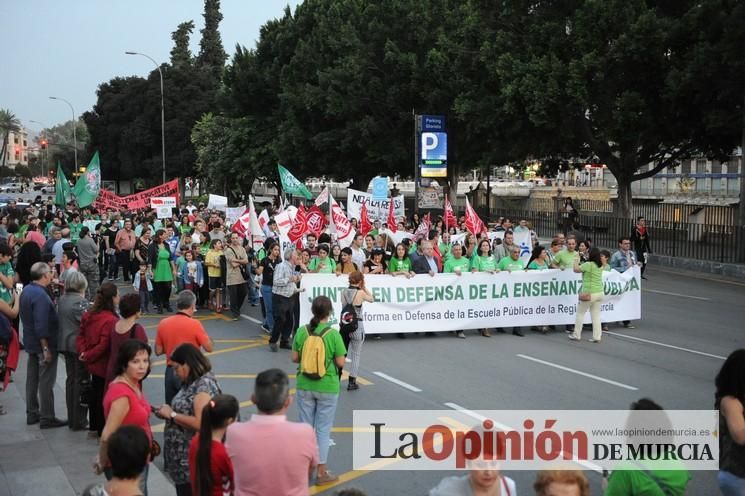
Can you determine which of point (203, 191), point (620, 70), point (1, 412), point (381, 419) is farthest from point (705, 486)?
point (203, 191)

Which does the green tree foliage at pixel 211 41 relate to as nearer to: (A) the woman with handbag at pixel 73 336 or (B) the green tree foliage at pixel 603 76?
(B) the green tree foliage at pixel 603 76

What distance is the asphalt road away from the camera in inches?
347

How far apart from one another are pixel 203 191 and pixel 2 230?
6150cm

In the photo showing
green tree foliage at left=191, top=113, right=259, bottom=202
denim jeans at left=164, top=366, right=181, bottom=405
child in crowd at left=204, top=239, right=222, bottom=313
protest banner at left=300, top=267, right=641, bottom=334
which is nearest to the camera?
denim jeans at left=164, top=366, right=181, bottom=405

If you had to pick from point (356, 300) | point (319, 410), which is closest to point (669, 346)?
point (356, 300)

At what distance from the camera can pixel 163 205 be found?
86.7 ft

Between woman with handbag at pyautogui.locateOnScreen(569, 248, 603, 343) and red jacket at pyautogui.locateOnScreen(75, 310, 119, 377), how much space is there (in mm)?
8579

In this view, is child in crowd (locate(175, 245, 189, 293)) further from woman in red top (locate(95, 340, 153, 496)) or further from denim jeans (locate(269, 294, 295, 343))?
woman in red top (locate(95, 340, 153, 496))

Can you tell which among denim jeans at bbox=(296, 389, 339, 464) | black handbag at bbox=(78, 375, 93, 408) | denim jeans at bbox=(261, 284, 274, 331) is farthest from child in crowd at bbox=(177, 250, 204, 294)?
denim jeans at bbox=(296, 389, 339, 464)

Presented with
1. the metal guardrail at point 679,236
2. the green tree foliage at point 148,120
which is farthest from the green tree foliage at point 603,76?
the green tree foliage at point 148,120

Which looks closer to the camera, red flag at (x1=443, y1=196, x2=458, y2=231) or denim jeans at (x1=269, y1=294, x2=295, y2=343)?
denim jeans at (x1=269, y1=294, x2=295, y2=343)

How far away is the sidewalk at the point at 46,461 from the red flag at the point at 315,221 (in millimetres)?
7949

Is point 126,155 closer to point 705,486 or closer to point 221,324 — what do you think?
point 221,324

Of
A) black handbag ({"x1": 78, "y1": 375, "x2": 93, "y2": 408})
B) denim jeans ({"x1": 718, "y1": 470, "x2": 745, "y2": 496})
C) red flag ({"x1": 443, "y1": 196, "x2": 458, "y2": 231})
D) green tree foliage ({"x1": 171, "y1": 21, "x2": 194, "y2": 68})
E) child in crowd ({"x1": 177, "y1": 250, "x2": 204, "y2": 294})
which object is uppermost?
green tree foliage ({"x1": 171, "y1": 21, "x2": 194, "y2": 68})
